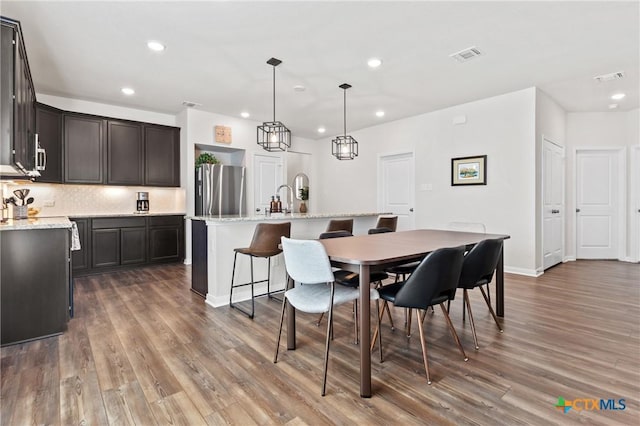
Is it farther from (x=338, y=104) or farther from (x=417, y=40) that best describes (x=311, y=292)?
(x=338, y=104)

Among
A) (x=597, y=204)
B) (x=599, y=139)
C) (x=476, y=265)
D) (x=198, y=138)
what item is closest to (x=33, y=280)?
(x=476, y=265)

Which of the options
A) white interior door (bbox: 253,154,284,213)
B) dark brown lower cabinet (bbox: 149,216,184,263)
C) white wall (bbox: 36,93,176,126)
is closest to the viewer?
white wall (bbox: 36,93,176,126)

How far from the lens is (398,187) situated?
21.2ft

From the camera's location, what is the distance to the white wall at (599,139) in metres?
5.85

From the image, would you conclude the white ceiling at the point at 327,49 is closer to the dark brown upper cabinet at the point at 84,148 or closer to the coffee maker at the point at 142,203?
the dark brown upper cabinet at the point at 84,148

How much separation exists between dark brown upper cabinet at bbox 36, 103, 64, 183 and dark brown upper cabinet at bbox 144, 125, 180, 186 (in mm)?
1181

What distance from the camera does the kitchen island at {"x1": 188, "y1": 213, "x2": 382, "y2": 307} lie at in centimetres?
348

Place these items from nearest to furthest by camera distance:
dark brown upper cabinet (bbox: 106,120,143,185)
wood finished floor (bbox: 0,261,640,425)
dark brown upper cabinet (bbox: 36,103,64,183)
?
wood finished floor (bbox: 0,261,640,425)
dark brown upper cabinet (bbox: 36,103,64,183)
dark brown upper cabinet (bbox: 106,120,143,185)

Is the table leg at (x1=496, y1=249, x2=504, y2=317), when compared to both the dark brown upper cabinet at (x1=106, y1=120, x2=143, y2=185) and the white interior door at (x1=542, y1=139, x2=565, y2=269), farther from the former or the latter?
the dark brown upper cabinet at (x1=106, y1=120, x2=143, y2=185)

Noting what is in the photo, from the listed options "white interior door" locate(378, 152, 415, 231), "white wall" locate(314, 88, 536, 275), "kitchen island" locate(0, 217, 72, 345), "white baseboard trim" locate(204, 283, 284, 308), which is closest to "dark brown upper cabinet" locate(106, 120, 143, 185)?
"kitchen island" locate(0, 217, 72, 345)

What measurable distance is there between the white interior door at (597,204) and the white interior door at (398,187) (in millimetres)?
3132

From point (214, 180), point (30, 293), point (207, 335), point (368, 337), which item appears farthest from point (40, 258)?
point (214, 180)

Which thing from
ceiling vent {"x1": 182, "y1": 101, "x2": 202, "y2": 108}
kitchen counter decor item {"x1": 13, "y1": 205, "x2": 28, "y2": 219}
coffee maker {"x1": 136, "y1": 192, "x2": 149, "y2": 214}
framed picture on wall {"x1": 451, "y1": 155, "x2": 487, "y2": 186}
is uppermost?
ceiling vent {"x1": 182, "y1": 101, "x2": 202, "y2": 108}

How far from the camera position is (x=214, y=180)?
585cm
